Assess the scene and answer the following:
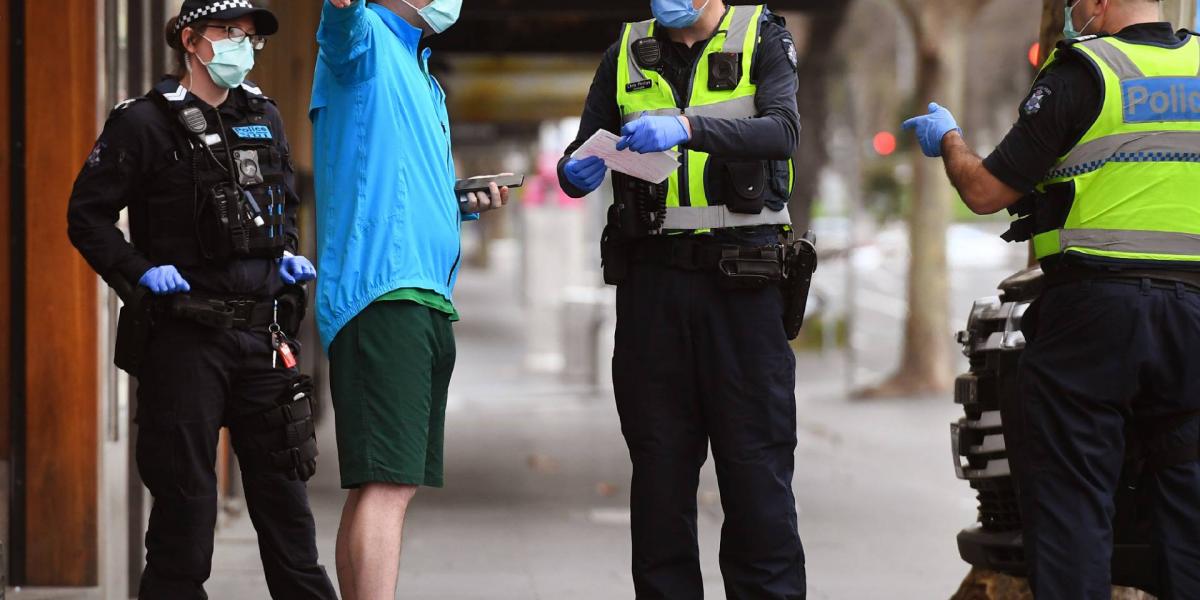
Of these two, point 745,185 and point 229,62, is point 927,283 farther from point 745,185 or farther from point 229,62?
point 229,62

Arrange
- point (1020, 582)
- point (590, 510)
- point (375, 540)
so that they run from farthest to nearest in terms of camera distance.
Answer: point (590, 510)
point (1020, 582)
point (375, 540)

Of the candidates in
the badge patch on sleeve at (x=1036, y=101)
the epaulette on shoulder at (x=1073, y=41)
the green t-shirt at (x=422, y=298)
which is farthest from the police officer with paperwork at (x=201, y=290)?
the epaulette on shoulder at (x=1073, y=41)

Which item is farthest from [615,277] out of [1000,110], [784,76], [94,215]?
[1000,110]

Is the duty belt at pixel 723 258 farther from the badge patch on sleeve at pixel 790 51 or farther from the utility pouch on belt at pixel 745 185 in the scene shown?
the badge patch on sleeve at pixel 790 51

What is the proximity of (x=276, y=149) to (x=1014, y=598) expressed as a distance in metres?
2.62

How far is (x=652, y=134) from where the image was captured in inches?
169

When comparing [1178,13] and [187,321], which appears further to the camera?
[1178,13]

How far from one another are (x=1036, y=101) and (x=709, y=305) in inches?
Answer: 40.5

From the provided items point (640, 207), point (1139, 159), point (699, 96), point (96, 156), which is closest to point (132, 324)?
point (96, 156)

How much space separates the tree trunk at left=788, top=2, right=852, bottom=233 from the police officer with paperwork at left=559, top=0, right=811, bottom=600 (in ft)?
38.6

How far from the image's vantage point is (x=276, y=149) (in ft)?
16.1

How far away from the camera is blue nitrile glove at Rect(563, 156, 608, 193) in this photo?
4.56m

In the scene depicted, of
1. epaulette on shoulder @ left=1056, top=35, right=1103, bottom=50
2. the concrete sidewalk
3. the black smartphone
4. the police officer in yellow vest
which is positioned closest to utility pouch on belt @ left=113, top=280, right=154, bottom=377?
the black smartphone

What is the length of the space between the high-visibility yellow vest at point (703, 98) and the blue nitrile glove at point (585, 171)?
0.19 m
